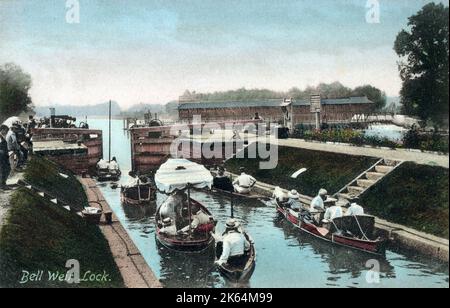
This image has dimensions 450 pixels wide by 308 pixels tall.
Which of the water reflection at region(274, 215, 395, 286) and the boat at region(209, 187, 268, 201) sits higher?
the boat at region(209, 187, 268, 201)

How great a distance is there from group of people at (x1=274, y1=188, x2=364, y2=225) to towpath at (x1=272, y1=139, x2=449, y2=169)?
10.8 feet

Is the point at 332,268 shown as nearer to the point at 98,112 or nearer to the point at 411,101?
the point at 411,101

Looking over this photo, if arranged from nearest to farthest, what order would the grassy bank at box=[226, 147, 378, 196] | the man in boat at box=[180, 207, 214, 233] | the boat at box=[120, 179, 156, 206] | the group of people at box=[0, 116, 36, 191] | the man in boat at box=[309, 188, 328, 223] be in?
1. the group of people at box=[0, 116, 36, 191]
2. the man in boat at box=[180, 207, 214, 233]
3. the man in boat at box=[309, 188, 328, 223]
4. the grassy bank at box=[226, 147, 378, 196]
5. the boat at box=[120, 179, 156, 206]

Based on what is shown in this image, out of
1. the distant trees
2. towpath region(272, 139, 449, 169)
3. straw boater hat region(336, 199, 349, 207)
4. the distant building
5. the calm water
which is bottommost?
the calm water

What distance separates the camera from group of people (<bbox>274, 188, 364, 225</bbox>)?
16016mm

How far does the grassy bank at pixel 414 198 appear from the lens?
14.4 meters

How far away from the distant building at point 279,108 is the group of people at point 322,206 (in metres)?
5.90

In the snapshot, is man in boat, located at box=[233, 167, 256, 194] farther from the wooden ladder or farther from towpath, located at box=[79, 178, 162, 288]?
towpath, located at box=[79, 178, 162, 288]

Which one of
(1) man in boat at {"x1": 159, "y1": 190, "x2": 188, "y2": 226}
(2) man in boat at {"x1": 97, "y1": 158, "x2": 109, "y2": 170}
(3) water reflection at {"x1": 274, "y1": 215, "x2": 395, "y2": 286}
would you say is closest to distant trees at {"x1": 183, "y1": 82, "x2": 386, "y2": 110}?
(1) man in boat at {"x1": 159, "y1": 190, "x2": 188, "y2": 226}

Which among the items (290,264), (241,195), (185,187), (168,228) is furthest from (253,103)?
(290,264)

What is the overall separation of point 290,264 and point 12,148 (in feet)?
43.1

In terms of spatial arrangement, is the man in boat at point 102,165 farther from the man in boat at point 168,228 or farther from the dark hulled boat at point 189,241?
the dark hulled boat at point 189,241

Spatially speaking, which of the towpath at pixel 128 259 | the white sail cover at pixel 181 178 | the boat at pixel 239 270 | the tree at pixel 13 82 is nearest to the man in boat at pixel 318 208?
the white sail cover at pixel 181 178
